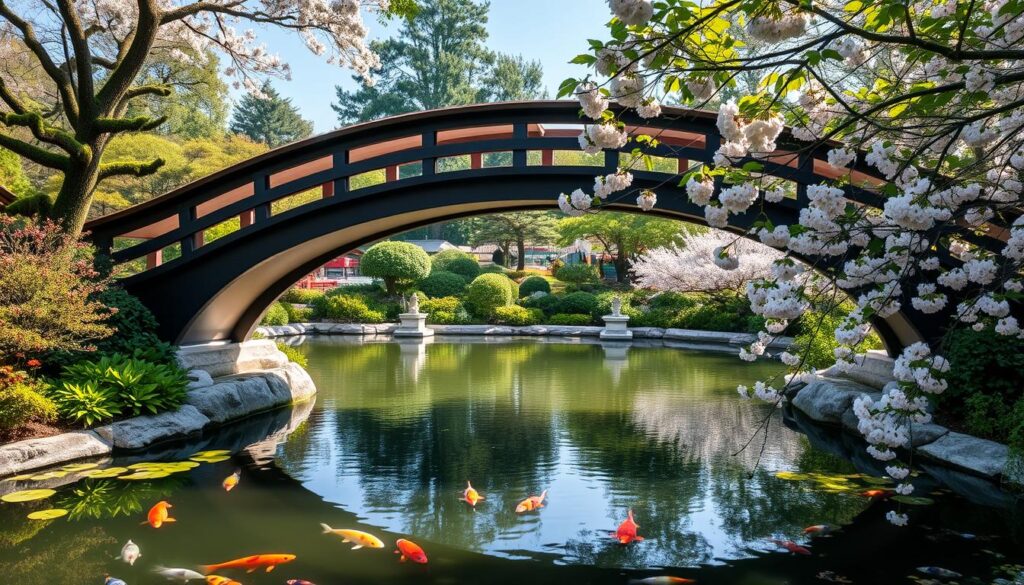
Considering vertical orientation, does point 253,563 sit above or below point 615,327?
below

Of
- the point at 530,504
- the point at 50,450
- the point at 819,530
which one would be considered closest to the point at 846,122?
the point at 819,530

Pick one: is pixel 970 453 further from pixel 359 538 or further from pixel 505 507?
pixel 359 538

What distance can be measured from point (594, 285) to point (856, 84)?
1644cm

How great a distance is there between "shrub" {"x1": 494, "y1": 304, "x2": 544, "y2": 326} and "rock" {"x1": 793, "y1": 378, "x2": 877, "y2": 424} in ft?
49.5

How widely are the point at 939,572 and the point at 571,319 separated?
20.3 m

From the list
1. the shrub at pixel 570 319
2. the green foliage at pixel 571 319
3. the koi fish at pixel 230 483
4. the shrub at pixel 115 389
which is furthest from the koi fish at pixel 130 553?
the shrub at pixel 570 319

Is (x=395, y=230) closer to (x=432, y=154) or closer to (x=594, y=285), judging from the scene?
(x=432, y=154)

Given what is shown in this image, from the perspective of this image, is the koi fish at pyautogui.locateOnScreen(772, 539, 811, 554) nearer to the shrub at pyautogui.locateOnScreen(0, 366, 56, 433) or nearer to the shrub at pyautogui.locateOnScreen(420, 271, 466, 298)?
the shrub at pyautogui.locateOnScreen(0, 366, 56, 433)

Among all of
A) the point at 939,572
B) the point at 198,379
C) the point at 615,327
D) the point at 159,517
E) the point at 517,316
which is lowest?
the point at 939,572

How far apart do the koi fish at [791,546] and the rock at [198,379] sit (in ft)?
22.9

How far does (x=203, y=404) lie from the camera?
28.8 ft

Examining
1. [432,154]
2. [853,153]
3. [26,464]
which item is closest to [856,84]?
[432,154]

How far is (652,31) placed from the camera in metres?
3.17

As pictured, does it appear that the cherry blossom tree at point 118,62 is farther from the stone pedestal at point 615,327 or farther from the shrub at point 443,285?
the shrub at point 443,285
